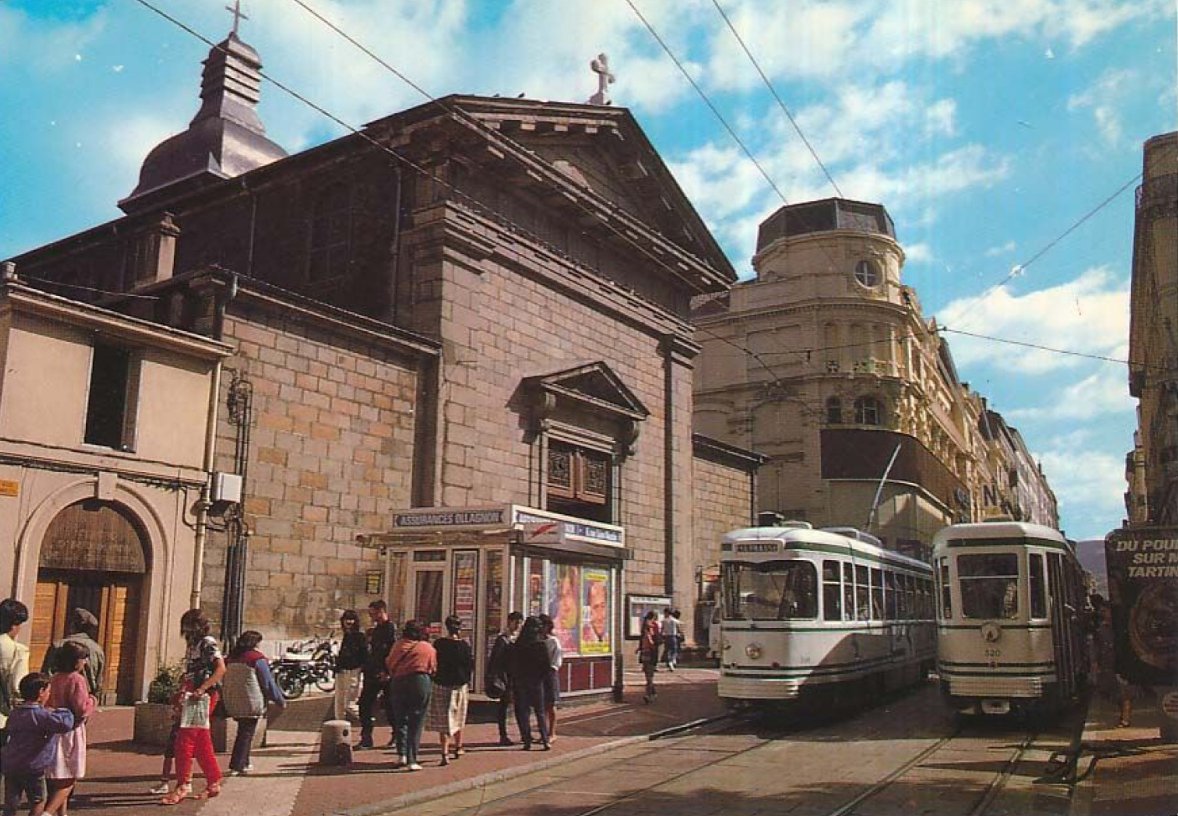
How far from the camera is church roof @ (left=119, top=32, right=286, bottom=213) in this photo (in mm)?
35438

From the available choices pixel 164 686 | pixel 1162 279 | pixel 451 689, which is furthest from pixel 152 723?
pixel 1162 279

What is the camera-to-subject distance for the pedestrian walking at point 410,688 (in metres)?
11.3

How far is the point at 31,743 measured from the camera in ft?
23.4

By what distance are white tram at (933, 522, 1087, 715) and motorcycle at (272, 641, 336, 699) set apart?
368 inches

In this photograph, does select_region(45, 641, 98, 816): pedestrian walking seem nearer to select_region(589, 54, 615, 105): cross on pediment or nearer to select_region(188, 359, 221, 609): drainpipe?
select_region(188, 359, 221, 609): drainpipe

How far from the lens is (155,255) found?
77.3 feet

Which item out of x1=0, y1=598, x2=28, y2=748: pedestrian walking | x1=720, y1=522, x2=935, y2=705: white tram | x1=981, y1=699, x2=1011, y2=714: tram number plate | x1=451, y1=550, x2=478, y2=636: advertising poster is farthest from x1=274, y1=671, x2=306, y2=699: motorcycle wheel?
x1=981, y1=699, x2=1011, y2=714: tram number plate

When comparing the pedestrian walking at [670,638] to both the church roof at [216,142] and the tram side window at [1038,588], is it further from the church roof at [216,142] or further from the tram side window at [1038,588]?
the church roof at [216,142]

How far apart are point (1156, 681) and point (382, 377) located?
13826mm

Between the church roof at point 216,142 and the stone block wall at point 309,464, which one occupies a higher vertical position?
the church roof at point 216,142

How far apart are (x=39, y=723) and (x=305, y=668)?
1085 centimetres

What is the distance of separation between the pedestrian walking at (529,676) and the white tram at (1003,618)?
588cm

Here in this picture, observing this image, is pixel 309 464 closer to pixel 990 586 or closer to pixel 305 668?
pixel 305 668

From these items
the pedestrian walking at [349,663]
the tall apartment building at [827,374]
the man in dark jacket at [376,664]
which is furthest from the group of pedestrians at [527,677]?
the tall apartment building at [827,374]
